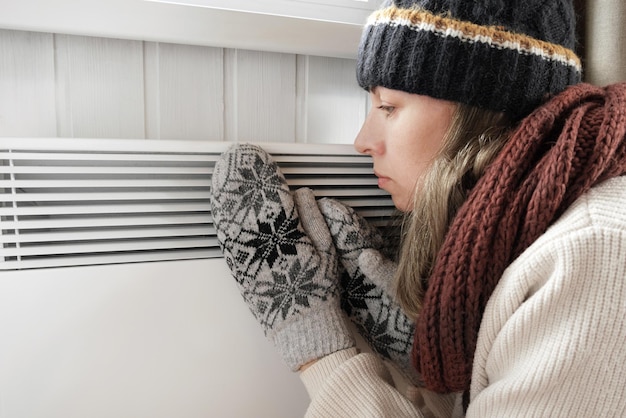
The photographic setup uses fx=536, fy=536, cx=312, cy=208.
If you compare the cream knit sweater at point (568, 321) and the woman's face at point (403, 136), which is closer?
the cream knit sweater at point (568, 321)

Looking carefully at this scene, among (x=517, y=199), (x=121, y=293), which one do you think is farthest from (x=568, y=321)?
(x=121, y=293)

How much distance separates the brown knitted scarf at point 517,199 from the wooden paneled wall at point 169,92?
43 cm

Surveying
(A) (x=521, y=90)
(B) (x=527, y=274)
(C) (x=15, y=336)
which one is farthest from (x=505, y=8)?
(C) (x=15, y=336)

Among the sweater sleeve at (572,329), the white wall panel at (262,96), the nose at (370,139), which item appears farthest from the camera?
the white wall panel at (262,96)

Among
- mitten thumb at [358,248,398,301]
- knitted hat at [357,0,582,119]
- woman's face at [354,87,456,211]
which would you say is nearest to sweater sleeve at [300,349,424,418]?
mitten thumb at [358,248,398,301]

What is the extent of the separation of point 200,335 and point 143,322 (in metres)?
0.09

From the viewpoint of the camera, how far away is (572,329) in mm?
543

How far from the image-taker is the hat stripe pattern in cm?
67

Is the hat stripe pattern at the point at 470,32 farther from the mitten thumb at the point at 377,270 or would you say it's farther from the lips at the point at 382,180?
the mitten thumb at the point at 377,270

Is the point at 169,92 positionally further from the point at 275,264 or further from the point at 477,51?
the point at 477,51

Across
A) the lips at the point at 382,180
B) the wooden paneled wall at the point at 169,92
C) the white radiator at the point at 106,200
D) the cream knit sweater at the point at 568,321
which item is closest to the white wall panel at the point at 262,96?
the wooden paneled wall at the point at 169,92

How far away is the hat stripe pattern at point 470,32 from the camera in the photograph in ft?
2.19

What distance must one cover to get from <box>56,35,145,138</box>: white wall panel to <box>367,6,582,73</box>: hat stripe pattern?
43cm

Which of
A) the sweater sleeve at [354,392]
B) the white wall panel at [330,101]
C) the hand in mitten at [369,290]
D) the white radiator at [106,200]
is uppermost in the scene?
the white wall panel at [330,101]
